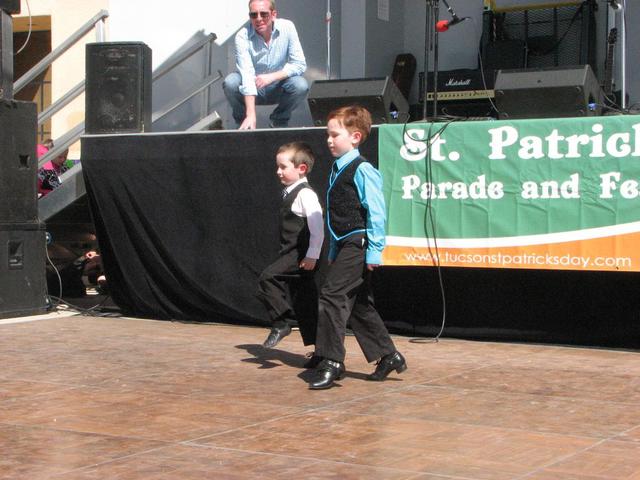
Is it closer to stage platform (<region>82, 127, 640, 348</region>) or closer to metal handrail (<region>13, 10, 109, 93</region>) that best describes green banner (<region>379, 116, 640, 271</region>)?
stage platform (<region>82, 127, 640, 348</region>)

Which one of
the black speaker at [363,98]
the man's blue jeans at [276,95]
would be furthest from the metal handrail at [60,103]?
the black speaker at [363,98]

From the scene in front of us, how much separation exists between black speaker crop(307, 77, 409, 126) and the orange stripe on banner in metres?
1.71

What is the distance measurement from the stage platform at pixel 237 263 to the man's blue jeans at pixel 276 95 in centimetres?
110

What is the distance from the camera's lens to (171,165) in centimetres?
977

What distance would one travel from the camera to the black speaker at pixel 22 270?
9.86m

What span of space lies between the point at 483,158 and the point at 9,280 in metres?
4.54

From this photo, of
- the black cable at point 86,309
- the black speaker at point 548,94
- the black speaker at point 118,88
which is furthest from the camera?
the black cable at point 86,309

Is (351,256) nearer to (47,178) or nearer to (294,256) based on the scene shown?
(294,256)

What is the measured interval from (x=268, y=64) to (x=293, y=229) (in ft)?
11.9

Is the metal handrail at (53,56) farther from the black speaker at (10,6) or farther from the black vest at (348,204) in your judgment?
the black vest at (348,204)

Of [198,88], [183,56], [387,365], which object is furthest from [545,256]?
[183,56]

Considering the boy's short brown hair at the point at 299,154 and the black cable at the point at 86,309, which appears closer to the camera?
the boy's short brown hair at the point at 299,154

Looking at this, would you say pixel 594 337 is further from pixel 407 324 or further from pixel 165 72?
pixel 165 72

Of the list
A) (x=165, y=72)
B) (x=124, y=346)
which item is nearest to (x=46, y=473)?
(x=124, y=346)
